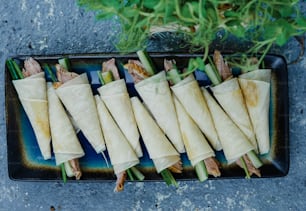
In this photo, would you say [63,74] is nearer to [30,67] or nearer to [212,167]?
[30,67]

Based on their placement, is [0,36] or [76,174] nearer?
[76,174]

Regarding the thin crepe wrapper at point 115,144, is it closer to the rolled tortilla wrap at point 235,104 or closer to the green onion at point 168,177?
the green onion at point 168,177

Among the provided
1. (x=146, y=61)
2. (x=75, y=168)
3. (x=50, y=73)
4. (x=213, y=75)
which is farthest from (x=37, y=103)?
(x=213, y=75)

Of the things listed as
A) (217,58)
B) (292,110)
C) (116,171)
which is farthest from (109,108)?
(292,110)

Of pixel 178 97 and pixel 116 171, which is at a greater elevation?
pixel 178 97

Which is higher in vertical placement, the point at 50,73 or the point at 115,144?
the point at 50,73

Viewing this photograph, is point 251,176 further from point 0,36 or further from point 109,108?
point 0,36
